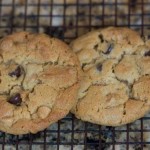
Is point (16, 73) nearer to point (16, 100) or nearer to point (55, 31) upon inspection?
point (16, 100)

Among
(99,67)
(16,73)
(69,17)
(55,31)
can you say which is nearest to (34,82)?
(16,73)

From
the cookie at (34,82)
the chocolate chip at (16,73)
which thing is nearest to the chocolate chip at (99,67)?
the cookie at (34,82)

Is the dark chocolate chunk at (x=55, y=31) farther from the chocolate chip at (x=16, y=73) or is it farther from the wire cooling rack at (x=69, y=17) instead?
the chocolate chip at (x=16, y=73)

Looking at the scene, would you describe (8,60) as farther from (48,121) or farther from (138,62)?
(138,62)

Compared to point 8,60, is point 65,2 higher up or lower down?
higher up

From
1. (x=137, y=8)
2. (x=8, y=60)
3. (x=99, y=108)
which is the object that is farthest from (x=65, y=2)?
(x=99, y=108)
